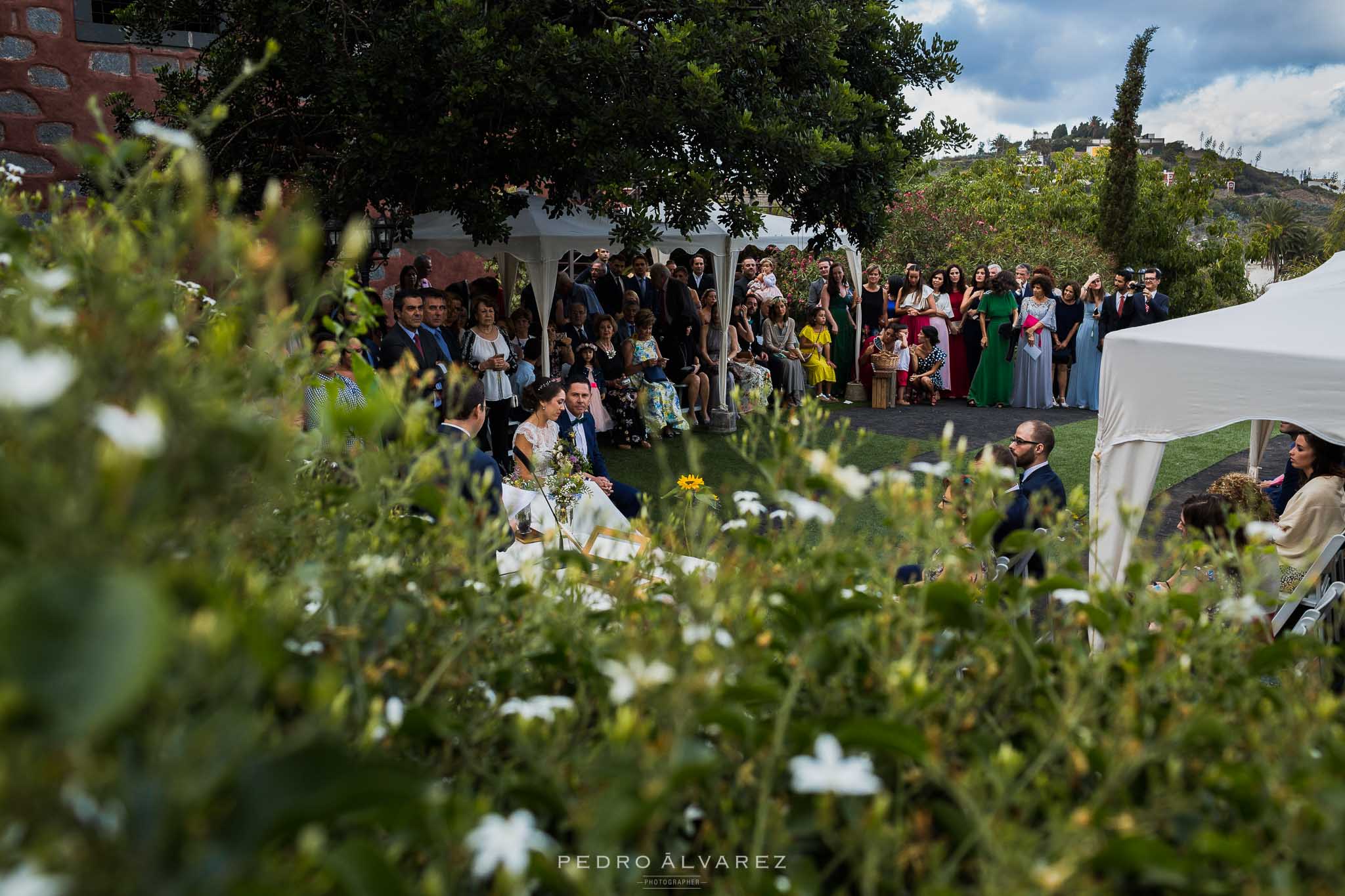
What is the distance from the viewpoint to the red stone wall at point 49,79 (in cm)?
825

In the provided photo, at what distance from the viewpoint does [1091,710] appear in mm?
1330

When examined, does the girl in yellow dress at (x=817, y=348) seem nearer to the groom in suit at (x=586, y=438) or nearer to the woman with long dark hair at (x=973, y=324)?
the woman with long dark hair at (x=973, y=324)

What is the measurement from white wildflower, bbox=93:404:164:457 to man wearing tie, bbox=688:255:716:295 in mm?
12507

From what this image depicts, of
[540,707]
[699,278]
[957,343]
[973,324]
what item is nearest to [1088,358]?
[973,324]

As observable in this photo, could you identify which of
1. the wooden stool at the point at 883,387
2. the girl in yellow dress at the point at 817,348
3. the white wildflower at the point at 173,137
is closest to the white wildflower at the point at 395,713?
the white wildflower at the point at 173,137

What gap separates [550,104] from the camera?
6.61 meters

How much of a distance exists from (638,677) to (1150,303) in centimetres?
1449

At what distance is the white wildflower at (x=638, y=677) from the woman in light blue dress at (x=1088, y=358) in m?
14.4

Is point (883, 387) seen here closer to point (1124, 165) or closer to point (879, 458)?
point (879, 458)

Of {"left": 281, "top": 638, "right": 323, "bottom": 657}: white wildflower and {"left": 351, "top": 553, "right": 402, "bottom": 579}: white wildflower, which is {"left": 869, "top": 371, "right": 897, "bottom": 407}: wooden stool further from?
{"left": 281, "top": 638, "right": 323, "bottom": 657}: white wildflower

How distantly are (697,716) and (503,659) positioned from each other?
51 cm

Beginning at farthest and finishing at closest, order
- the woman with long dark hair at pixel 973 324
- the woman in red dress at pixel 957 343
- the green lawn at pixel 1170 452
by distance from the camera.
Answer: the woman in red dress at pixel 957 343
the woman with long dark hair at pixel 973 324
the green lawn at pixel 1170 452

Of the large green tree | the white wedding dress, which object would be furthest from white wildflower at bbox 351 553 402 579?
the large green tree

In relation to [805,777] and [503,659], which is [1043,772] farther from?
[503,659]
